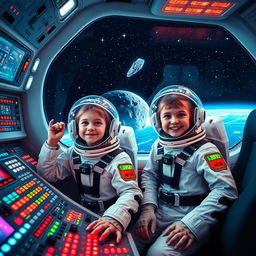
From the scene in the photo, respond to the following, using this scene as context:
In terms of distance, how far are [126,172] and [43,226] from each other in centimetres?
60

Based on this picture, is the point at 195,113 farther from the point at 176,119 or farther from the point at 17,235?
the point at 17,235

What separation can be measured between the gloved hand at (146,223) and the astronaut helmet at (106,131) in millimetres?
480

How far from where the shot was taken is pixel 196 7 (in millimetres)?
1934

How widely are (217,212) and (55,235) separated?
2.92 feet

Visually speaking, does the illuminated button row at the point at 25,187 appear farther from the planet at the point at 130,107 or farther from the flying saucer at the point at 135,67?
the flying saucer at the point at 135,67

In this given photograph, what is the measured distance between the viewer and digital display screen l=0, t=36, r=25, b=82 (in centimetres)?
130

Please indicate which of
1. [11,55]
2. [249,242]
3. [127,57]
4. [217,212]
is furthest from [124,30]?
[249,242]

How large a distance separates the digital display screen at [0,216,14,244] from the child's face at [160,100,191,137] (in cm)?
108

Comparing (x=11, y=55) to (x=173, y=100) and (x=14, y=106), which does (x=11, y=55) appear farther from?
(x=173, y=100)

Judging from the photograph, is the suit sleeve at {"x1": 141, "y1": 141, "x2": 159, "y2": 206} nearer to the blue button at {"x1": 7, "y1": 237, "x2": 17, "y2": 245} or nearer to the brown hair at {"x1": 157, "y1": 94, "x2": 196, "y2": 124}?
the brown hair at {"x1": 157, "y1": 94, "x2": 196, "y2": 124}

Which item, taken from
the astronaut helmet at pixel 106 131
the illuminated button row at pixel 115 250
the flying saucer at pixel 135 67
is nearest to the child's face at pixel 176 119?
the astronaut helmet at pixel 106 131

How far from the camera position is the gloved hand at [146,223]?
52.1 inches

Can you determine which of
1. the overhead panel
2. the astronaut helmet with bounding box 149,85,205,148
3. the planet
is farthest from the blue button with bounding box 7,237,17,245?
the planet

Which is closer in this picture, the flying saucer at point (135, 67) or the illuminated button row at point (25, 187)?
the illuminated button row at point (25, 187)
